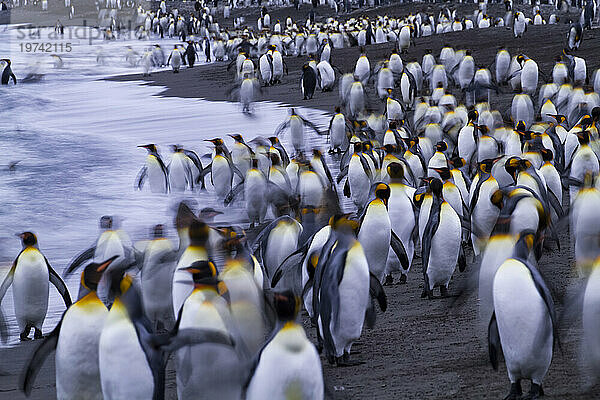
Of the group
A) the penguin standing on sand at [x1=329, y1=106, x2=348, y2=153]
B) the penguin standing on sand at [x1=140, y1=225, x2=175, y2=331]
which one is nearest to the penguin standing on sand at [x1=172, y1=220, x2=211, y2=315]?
the penguin standing on sand at [x1=140, y1=225, x2=175, y2=331]

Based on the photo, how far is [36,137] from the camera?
51.3 feet

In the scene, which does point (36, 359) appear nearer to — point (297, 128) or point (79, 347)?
point (79, 347)

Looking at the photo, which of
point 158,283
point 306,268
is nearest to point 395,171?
point 306,268

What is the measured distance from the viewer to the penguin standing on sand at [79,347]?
3.64m

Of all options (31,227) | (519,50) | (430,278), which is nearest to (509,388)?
(430,278)

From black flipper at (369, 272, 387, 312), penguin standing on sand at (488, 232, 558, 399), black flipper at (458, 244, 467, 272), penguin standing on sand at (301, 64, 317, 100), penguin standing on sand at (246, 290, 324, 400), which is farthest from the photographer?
penguin standing on sand at (301, 64, 317, 100)

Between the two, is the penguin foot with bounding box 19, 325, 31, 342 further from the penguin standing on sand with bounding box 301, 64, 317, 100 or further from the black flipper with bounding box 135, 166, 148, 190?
the penguin standing on sand with bounding box 301, 64, 317, 100

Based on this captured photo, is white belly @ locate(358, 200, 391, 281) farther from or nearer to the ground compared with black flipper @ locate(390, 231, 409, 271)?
farther from the ground

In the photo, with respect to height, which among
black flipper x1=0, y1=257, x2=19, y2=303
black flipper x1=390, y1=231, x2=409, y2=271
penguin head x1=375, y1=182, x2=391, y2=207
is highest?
penguin head x1=375, y1=182, x2=391, y2=207

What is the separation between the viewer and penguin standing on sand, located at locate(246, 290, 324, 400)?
3.10 m

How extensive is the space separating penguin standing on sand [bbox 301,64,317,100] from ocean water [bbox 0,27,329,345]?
72 cm

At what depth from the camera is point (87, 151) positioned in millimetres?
13539

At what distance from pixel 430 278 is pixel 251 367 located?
2521 mm

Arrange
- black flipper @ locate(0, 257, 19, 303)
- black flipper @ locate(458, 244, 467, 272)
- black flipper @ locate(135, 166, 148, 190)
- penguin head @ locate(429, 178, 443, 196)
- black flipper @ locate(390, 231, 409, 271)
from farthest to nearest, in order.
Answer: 1. black flipper @ locate(135, 166, 148, 190)
2. black flipper @ locate(458, 244, 467, 272)
3. penguin head @ locate(429, 178, 443, 196)
4. black flipper @ locate(390, 231, 409, 271)
5. black flipper @ locate(0, 257, 19, 303)
